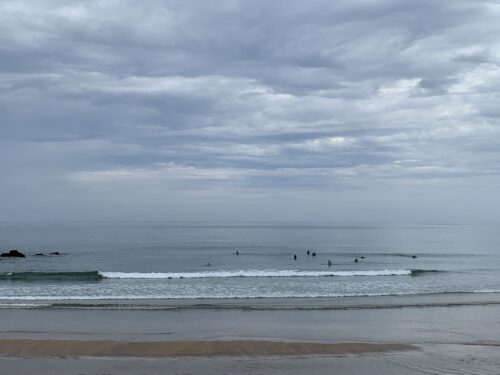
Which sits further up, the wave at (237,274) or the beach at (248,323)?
the wave at (237,274)

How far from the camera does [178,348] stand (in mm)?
16281

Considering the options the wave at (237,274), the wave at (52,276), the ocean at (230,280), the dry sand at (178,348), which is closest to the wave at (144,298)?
the ocean at (230,280)

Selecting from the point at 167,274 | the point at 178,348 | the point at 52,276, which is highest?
the point at 167,274

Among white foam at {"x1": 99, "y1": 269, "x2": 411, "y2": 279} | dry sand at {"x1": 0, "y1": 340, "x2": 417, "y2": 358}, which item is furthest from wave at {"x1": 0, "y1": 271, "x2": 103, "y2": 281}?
dry sand at {"x1": 0, "y1": 340, "x2": 417, "y2": 358}

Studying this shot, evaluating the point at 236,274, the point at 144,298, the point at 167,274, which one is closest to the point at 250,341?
the point at 144,298

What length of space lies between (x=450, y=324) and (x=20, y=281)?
2919 cm

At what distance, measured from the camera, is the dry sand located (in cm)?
1557

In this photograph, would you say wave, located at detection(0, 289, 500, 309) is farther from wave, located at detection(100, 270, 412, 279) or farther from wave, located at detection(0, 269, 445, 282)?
wave, located at detection(100, 270, 412, 279)

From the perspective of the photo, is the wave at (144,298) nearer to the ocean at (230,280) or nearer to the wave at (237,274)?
the ocean at (230,280)

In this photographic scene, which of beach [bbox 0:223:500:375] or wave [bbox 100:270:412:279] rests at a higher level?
wave [bbox 100:270:412:279]

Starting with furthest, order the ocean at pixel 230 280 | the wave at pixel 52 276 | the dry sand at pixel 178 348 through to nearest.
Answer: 1. the wave at pixel 52 276
2. the ocean at pixel 230 280
3. the dry sand at pixel 178 348

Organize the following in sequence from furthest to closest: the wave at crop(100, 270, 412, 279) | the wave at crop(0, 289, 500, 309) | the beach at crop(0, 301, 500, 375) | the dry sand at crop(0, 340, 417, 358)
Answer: the wave at crop(100, 270, 412, 279) → the wave at crop(0, 289, 500, 309) → the dry sand at crop(0, 340, 417, 358) → the beach at crop(0, 301, 500, 375)

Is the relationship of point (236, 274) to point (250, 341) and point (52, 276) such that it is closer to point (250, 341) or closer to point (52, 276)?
point (52, 276)

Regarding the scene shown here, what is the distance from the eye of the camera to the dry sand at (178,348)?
15570mm
